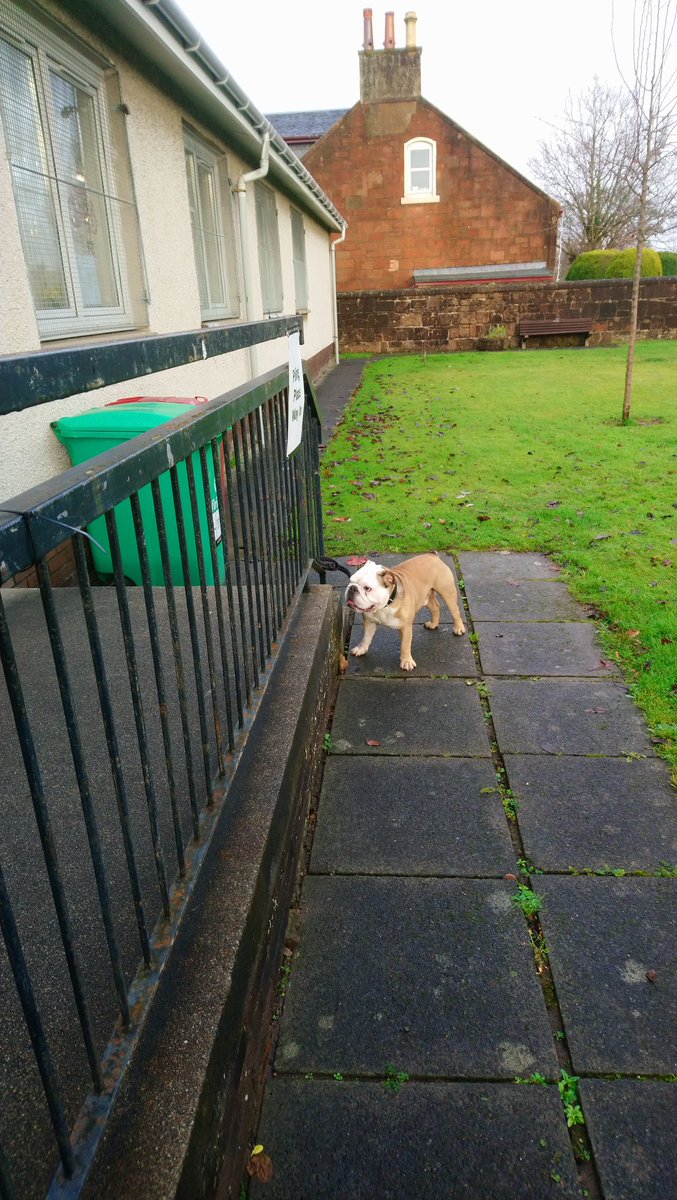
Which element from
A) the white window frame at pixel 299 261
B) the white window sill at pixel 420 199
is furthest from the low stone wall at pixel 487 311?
the white window sill at pixel 420 199

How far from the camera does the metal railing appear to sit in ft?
3.36

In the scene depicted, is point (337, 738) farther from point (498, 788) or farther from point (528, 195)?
point (528, 195)

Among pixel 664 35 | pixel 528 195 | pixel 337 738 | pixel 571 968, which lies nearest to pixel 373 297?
pixel 528 195

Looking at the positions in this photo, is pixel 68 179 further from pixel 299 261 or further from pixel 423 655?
pixel 299 261

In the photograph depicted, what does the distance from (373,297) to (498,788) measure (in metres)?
19.2

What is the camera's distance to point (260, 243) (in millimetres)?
10797

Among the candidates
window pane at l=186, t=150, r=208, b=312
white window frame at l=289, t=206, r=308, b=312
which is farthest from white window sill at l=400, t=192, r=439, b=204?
window pane at l=186, t=150, r=208, b=312

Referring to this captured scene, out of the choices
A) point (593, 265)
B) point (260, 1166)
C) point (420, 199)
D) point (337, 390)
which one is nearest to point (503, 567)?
point (260, 1166)

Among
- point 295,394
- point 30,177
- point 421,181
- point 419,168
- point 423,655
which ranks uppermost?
point 419,168

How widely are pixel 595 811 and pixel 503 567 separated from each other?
9.01ft

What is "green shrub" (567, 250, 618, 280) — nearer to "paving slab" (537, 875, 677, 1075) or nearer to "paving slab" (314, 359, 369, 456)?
"paving slab" (314, 359, 369, 456)

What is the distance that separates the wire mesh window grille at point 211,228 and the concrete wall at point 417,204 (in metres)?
18.7

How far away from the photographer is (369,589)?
3.61 meters

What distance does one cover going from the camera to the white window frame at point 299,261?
14219 millimetres
